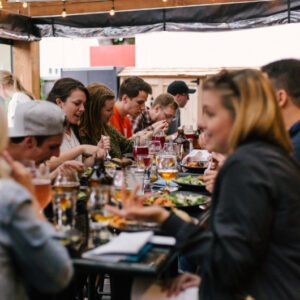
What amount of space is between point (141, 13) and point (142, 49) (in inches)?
130

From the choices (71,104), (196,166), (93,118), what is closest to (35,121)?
(71,104)

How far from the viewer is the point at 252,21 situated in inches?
231

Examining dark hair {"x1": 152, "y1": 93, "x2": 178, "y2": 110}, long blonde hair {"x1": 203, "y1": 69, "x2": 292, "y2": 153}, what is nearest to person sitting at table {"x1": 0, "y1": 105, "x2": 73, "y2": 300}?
long blonde hair {"x1": 203, "y1": 69, "x2": 292, "y2": 153}

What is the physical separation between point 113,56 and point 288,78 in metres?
8.07

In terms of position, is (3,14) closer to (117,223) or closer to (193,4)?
(193,4)

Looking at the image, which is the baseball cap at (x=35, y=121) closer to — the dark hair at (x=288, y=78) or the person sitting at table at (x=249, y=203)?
the person sitting at table at (x=249, y=203)

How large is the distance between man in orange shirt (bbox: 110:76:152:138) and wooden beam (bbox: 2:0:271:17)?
1618mm

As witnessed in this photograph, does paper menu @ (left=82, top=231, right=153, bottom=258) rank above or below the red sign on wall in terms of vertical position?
below

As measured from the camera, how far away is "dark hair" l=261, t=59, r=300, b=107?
7.65 feet

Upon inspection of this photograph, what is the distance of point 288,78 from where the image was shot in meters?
2.33

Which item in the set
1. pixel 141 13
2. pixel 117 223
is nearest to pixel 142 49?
pixel 141 13

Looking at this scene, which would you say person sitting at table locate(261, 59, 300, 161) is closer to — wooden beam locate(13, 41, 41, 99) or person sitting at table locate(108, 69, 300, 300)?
person sitting at table locate(108, 69, 300, 300)

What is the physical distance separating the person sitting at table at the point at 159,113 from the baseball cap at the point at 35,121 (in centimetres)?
380

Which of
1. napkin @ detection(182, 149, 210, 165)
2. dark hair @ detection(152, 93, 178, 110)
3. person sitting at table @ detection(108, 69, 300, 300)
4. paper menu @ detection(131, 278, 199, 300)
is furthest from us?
dark hair @ detection(152, 93, 178, 110)
